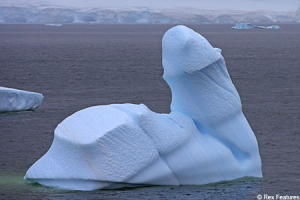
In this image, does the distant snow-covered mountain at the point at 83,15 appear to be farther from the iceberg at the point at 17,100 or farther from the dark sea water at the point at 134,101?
the iceberg at the point at 17,100

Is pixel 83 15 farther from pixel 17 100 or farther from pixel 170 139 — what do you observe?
pixel 170 139

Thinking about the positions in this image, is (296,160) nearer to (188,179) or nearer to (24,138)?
(188,179)

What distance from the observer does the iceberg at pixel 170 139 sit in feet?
51.3

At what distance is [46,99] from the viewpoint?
3641cm

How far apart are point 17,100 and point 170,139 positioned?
50.5ft

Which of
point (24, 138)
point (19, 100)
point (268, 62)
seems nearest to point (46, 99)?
point (19, 100)

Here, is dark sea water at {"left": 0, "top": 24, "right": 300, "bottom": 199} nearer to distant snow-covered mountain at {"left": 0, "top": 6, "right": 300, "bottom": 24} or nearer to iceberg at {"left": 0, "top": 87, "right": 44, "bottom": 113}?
iceberg at {"left": 0, "top": 87, "right": 44, "bottom": 113}

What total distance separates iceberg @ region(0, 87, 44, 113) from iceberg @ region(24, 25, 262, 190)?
1304cm

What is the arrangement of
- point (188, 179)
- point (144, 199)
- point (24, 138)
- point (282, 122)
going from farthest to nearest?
point (282, 122), point (24, 138), point (188, 179), point (144, 199)

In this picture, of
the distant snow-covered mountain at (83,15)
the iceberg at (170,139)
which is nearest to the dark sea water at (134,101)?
the iceberg at (170,139)

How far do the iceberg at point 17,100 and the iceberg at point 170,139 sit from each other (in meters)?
13.0

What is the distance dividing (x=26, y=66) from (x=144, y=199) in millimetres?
45609

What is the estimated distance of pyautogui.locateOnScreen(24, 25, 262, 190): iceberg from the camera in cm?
1563

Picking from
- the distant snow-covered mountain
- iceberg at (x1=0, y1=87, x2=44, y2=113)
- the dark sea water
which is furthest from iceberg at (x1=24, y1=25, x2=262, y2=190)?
the distant snow-covered mountain
